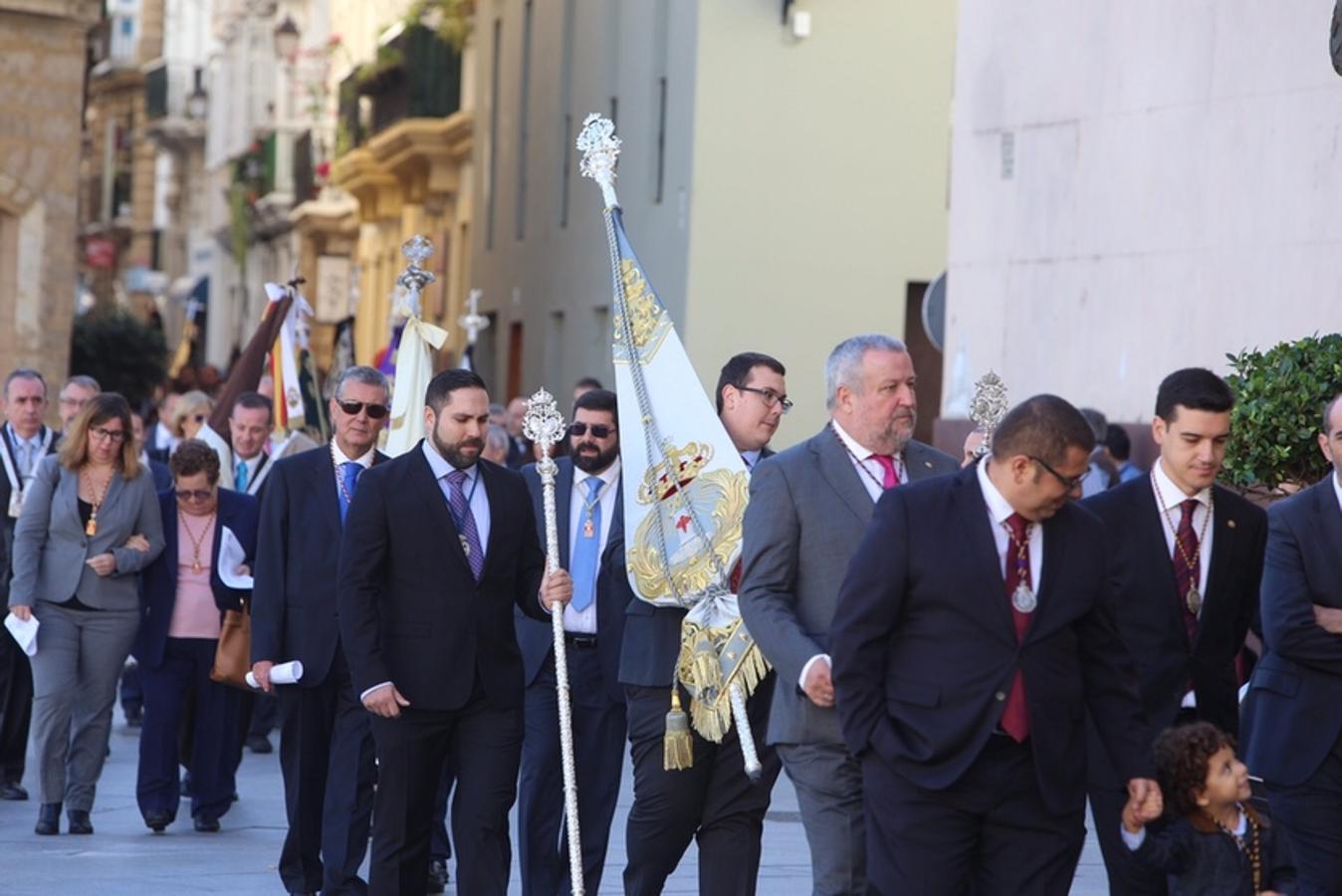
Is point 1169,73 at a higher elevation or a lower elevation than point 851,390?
higher

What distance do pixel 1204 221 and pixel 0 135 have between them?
15.3m

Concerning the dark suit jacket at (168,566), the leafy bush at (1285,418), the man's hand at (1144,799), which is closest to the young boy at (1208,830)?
the man's hand at (1144,799)

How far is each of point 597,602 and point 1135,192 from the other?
7567 millimetres

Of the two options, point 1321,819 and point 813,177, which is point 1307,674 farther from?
point 813,177

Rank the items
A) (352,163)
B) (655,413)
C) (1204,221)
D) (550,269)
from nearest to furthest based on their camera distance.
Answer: (655,413), (1204,221), (550,269), (352,163)

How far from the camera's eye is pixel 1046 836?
283 inches

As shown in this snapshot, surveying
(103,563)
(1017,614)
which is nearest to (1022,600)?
(1017,614)

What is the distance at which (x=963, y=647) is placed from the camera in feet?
23.4

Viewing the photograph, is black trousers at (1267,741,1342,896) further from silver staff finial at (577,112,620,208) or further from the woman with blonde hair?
the woman with blonde hair

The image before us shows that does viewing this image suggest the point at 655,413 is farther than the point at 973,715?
Yes

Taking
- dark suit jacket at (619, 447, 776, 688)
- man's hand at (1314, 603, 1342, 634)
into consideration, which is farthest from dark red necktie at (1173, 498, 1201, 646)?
dark suit jacket at (619, 447, 776, 688)

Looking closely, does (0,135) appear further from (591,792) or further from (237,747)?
(591,792)

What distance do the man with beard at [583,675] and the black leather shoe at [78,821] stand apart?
2.66 metres

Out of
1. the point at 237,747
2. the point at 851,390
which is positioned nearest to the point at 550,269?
the point at 237,747
